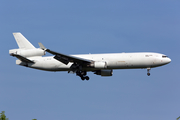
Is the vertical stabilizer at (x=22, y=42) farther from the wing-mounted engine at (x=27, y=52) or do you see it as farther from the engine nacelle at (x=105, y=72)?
the engine nacelle at (x=105, y=72)

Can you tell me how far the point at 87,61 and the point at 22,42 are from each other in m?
13.4

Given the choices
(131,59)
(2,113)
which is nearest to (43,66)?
(131,59)

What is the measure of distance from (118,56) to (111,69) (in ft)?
8.45

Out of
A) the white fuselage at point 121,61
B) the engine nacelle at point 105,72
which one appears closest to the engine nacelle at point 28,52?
the white fuselage at point 121,61

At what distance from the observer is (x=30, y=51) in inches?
2090

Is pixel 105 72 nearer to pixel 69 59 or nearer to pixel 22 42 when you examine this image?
pixel 69 59

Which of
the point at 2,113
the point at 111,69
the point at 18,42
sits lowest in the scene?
the point at 2,113

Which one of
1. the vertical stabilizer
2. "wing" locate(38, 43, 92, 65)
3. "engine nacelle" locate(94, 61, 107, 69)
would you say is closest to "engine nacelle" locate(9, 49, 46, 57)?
the vertical stabilizer

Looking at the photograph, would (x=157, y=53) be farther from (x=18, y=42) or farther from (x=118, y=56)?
(x=18, y=42)

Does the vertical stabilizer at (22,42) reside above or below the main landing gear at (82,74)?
above

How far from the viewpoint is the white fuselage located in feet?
165

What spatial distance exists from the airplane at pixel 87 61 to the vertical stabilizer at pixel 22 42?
0.74 metres

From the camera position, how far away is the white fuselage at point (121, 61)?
50250 millimetres

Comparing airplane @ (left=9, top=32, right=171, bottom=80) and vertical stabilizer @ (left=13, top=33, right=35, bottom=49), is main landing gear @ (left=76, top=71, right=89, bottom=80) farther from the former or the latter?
vertical stabilizer @ (left=13, top=33, right=35, bottom=49)
